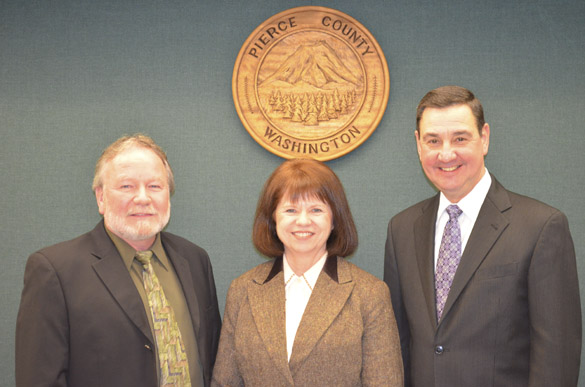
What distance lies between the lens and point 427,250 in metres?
2.02

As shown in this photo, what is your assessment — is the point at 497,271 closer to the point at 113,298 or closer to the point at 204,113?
the point at 113,298

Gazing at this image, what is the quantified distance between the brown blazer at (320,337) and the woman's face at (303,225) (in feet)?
0.46

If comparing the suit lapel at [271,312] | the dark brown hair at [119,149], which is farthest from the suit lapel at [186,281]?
the dark brown hair at [119,149]

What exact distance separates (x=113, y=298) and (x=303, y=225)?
737 mm

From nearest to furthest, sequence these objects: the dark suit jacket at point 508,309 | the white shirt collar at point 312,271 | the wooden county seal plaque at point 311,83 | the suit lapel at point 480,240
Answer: the dark suit jacket at point 508,309
the suit lapel at point 480,240
the white shirt collar at point 312,271
the wooden county seal plaque at point 311,83

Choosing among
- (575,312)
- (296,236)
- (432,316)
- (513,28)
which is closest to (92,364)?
(296,236)

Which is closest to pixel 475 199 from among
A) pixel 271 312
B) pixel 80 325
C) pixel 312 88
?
pixel 271 312

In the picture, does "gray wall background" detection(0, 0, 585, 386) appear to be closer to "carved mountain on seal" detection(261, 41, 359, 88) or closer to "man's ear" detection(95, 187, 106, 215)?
"carved mountain on seal" detection(261, 41, 359, 88)

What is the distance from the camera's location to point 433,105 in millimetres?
1968

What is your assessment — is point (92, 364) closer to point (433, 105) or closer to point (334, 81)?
point (433, 105)

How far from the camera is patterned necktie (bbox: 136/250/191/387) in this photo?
6.22 ft

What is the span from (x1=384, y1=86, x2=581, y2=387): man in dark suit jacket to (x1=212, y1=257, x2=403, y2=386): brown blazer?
0.18 metres

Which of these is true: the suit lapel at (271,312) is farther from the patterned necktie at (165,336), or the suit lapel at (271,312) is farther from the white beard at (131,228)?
the white beard at (131,228)

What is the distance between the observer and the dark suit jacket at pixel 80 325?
5.73ft
